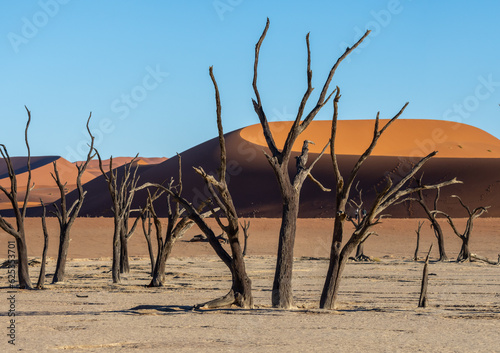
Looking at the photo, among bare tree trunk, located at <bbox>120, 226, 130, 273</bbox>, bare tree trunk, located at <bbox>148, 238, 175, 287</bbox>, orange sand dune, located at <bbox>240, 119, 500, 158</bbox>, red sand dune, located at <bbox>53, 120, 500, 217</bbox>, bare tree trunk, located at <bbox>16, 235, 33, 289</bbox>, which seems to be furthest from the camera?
orange sand dune, located at <bbox>240, 119, 500, 158</bbox>

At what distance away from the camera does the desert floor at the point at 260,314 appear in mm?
8102

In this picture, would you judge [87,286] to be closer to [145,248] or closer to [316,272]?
[316,272]

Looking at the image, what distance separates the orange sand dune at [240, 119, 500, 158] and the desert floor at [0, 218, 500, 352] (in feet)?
254

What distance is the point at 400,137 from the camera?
113375mm

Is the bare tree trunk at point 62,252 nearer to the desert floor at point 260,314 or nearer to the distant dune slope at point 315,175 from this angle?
the desert floor at point 260,314

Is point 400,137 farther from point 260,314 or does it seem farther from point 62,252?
point 260,314

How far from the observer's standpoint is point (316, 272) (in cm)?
2334

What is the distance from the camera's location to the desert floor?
26.6ft

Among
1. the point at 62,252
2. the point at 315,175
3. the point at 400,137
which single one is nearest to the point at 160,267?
the point at 62,252

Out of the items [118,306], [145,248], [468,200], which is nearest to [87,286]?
[118,306]

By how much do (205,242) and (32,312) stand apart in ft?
90.9

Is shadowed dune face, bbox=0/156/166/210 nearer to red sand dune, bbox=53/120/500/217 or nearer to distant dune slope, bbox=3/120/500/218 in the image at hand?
distant dune slope, bbox=3/120/500/218

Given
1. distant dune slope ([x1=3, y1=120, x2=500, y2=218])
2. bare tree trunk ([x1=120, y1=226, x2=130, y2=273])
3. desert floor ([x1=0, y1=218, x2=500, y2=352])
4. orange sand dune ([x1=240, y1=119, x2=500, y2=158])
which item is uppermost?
orange sand dune ([x1=240, y1=119, x2=500, y2=158])

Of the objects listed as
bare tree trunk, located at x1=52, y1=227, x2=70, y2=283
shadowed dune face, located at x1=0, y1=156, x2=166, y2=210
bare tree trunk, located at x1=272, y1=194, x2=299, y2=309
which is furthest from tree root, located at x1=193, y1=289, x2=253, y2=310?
shadowed dune face, located at x1=0, y1=156, x2=166, y2=210
